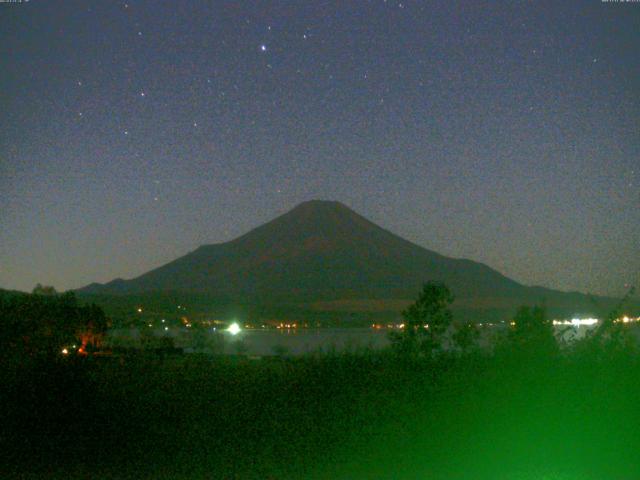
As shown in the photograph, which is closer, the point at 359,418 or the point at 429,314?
the point at 359,418

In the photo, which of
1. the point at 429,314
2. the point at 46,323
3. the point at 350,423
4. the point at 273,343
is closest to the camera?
the point at 350,423

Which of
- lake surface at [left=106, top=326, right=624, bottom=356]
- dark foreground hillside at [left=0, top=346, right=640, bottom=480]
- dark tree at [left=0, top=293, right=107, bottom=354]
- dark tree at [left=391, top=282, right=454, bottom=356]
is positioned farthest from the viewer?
dark tree at [left=391, top=282, right=454, bottom=356]

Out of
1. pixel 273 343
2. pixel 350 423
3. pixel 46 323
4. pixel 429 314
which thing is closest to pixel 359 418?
pixel 350 423

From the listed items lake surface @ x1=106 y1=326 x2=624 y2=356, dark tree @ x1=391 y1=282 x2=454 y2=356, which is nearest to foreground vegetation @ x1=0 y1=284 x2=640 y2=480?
lake surface @ x1=106 y1=326 x2=624 y2=356

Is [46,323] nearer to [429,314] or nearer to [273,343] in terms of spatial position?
[429,314]

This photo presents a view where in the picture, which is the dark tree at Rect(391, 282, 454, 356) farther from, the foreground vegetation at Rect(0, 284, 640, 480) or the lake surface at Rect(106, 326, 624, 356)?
the foreground vegetation at Rect(0, 284, 640, 480)

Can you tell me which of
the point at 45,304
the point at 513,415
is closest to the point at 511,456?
the point at 513,415

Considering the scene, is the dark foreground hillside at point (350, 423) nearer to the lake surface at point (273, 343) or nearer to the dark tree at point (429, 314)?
the lake surface at point (273, 343)

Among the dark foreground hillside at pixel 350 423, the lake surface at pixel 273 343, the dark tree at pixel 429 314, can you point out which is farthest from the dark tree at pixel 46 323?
the dark tree at pixel 429 314
